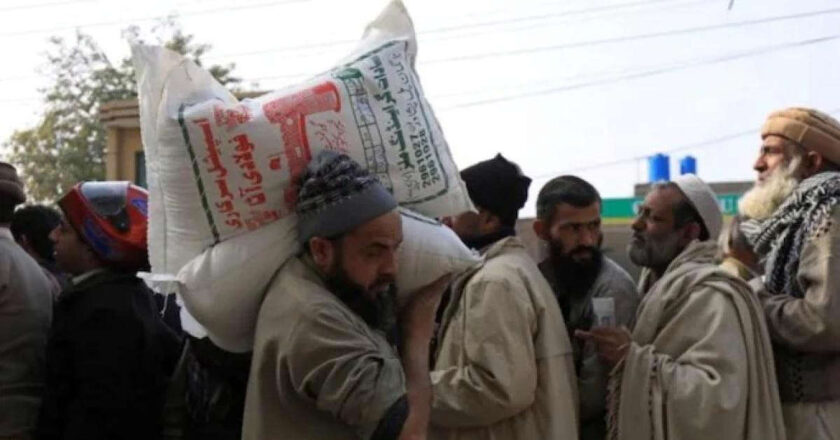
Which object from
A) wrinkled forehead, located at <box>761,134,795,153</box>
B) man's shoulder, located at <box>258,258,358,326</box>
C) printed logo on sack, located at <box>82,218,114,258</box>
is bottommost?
wrinkled forehead, located at <box>761,134,795,153</box>

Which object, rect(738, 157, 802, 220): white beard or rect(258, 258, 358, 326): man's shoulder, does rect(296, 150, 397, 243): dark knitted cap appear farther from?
rect(738, 157, 802, 220): white beard

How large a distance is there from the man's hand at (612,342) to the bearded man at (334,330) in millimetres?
1379

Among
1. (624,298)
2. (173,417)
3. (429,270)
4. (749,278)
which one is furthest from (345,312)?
(749,278)

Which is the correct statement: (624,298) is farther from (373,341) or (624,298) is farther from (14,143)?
(14,143)

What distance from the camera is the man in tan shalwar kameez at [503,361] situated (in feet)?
12.4

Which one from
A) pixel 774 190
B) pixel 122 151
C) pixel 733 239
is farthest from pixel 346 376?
pixel 122 151

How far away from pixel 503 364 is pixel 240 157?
4.71 feet

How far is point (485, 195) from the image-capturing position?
428 cm

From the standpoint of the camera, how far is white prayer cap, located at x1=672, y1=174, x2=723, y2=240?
4344 mm

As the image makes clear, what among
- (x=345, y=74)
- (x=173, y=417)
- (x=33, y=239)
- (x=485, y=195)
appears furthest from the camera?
(x=33, y=239)

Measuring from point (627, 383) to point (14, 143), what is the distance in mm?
28831

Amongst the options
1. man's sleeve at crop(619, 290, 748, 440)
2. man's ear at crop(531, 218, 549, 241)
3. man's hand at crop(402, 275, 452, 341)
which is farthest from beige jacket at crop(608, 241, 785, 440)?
man's hand at crop(402, 275, 452, 341)

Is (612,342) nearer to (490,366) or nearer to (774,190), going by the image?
(490,366)

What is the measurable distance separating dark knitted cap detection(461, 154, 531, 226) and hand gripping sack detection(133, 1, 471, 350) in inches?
54.6
